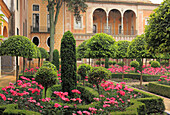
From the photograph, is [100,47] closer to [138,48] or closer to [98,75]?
[138,48]

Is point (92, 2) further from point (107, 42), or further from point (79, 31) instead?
point (107, 42)

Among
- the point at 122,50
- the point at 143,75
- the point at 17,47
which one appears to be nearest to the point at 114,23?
the point at 122,50

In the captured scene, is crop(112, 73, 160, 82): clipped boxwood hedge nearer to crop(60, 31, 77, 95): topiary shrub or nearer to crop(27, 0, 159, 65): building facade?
crop(60, 31, 77, 95): topiary shrub

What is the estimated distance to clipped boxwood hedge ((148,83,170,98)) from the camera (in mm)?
7173

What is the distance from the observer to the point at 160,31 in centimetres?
547

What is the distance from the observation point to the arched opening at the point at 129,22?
93.9 feet

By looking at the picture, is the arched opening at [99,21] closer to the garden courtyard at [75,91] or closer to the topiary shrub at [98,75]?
the garden courtyard at [75,91]

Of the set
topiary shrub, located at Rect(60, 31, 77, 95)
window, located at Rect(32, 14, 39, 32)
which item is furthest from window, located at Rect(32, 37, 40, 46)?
topiary shrub, located at Rect(60, 31, 77, 95)

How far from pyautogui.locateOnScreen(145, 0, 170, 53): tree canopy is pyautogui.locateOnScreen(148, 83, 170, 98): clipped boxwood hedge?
222 centimetres

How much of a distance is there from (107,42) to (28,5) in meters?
18.0

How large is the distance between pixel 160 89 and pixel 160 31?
3.21m

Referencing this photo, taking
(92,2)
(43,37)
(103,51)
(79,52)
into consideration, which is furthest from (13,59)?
(92,2)

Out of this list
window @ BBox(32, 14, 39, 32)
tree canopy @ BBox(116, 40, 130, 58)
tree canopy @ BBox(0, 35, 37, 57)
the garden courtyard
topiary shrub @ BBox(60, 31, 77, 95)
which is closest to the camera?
the garden courtyard

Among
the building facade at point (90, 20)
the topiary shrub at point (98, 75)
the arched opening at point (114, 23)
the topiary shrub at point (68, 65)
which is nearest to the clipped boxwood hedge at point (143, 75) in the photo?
the topiary shrub at point (98, 75)
